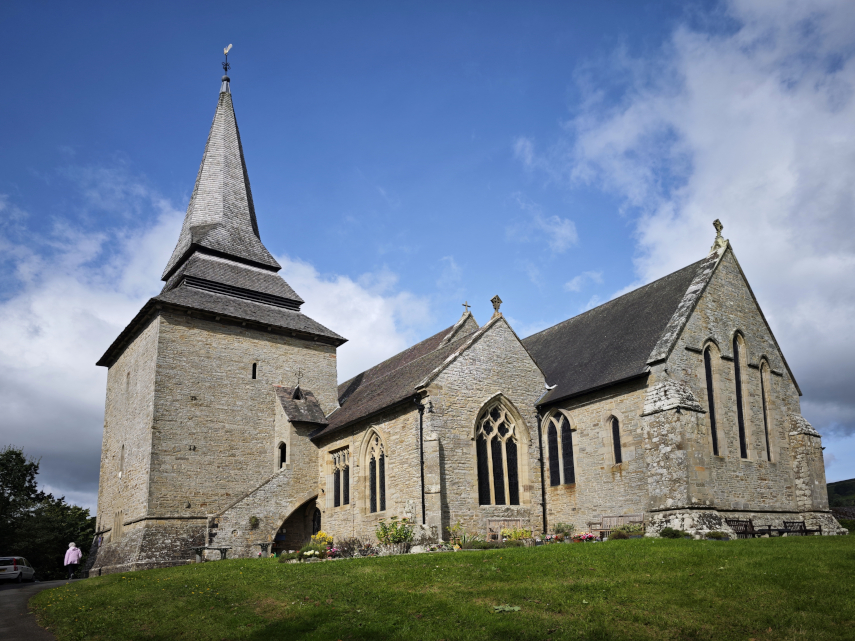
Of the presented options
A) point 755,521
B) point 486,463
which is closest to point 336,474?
point 486,463

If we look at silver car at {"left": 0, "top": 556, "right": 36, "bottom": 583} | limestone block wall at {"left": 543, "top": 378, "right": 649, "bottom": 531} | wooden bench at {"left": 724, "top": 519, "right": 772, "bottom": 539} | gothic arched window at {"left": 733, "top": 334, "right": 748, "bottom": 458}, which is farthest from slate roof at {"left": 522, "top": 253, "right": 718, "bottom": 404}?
silver car at {"left": 0, "top": 556, "right": 36, "bottom": 583}

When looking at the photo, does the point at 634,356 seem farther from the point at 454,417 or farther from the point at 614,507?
the point at 454,417

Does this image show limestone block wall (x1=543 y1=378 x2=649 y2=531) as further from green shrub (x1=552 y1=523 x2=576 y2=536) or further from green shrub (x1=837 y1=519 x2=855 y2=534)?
green shrub (x1=837 y1=519 x2=855 y2=534)

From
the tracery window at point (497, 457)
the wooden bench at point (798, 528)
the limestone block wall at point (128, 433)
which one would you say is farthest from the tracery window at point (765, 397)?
the limestone block wall at point (128, 433)

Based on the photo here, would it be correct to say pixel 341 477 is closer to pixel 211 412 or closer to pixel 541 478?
pixel 211 412

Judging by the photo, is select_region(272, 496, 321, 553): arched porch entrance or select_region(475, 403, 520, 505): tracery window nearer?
select_region(475, 403, 520, 505): tracery window

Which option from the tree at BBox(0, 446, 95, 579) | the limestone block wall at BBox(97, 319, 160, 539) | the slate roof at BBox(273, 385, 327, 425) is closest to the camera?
the limestone block wall at BBox(97, 319, 160, 539)

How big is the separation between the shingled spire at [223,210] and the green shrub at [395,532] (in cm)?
1550

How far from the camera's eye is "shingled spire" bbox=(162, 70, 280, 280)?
30828mm

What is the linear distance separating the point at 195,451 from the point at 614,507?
15544 millimetres

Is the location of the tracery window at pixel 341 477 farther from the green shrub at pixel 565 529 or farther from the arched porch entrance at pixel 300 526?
the green shrub at pixel 565 529

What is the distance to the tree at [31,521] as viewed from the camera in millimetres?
41219

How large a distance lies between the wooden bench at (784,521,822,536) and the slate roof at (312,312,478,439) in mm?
12086

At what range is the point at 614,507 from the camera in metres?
20.4
